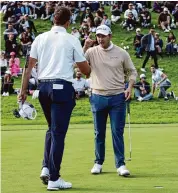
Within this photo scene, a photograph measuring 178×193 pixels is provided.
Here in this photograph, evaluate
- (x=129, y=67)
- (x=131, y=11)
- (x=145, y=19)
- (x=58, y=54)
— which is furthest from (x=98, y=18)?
(x=58, y=54)

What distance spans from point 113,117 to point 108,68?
0.70m

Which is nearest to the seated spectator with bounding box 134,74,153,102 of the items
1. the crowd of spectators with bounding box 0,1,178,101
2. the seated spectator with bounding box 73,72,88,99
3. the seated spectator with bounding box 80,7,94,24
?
the seated spectator with bounding box 73,72,88,99

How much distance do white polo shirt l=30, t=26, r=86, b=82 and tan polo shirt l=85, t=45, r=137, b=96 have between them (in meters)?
1.46

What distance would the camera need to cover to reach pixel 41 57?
9.48 meters

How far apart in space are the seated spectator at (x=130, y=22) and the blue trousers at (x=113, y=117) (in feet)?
108

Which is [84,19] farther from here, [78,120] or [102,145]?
[102,145]

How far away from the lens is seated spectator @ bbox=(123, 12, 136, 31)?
1719 inches

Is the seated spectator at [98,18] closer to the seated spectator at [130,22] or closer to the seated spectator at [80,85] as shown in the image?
the seated spectator at [130,22]

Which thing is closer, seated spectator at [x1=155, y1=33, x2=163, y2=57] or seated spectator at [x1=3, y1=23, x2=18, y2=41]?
seated spectator at [x1=155, y1=33, x2=163, y2=57]

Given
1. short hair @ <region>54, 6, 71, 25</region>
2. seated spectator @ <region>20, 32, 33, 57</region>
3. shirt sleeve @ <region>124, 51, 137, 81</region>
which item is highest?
short hair @ <region>54, 6, 71, 25</region>

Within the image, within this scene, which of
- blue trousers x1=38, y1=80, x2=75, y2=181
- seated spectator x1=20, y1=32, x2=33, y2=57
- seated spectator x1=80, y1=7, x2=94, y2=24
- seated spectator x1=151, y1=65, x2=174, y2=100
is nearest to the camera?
blue trousers x1=38, y1=80, x2=75, y2=181

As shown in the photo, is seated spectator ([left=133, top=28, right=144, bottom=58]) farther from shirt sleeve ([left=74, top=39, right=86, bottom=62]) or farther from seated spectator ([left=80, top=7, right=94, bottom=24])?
shirt sleeve ([left=74, top=39, right=86, bottom=62])

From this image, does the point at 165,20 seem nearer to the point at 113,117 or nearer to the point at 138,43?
the point at 138,43

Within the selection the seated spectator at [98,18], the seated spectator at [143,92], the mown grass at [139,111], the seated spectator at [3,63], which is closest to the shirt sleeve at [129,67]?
the mown grass at [139,111]
